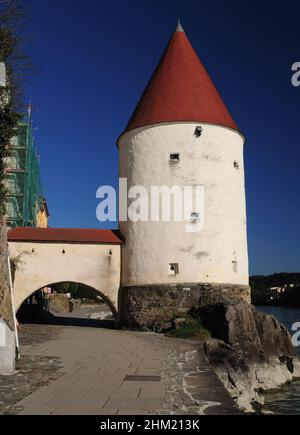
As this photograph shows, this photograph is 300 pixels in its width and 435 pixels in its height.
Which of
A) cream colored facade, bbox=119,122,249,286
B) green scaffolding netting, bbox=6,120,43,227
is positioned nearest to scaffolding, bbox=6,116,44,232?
green scaffolding netting, bbox=6,120,43,227

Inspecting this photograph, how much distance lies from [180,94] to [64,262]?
7245mm

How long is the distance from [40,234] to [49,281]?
1729 millimetres

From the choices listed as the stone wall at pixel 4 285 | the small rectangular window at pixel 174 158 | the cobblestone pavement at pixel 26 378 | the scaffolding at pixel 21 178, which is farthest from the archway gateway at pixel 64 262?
the scaffolding at pixel 21 178

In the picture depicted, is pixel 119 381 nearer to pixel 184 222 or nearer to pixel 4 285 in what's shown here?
pixel 4 285

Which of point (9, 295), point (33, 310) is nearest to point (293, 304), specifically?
point (33, 310)

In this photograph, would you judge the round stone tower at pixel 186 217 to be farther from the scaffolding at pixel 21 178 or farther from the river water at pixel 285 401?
the scaffolding at pixel 21 178

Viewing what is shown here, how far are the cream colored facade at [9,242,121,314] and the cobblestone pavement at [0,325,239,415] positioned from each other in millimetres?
5282

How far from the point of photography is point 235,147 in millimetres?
17016

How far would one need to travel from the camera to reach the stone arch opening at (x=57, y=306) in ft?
56.9

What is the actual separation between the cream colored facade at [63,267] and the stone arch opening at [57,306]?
7.2 inches

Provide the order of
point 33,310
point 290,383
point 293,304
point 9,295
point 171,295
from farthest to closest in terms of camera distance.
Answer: point 293,304, point 33,310, point 171,295, point 290,383, point 9,295

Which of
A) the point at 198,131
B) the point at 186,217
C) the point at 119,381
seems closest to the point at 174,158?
the point at 198,131
